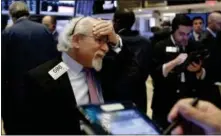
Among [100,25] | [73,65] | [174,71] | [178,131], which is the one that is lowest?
[174,71]

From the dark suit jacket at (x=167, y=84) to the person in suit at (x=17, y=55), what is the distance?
124 cm

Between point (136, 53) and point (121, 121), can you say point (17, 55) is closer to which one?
point (136, 53)

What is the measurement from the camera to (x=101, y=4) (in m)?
7.81

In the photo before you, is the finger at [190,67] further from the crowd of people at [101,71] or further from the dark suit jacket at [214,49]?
the dark suit jacket at [214,49]

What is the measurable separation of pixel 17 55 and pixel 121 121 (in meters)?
2.77

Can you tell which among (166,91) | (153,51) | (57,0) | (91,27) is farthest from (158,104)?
(57,0)

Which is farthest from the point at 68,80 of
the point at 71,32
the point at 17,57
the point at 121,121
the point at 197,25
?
the point at 197,25

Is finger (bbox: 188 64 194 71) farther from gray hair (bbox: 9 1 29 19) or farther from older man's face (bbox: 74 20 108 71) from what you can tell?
gray hair (bbox: 9 1 29 19)

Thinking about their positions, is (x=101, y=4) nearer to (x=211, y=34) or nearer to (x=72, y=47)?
(x=211, y=34)

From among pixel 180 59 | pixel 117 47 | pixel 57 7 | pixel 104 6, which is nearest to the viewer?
pixel 117 47

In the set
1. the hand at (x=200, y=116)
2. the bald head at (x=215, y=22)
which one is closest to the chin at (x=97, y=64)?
the hand at (x=200, y=116)

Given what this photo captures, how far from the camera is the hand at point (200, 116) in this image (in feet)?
2.67

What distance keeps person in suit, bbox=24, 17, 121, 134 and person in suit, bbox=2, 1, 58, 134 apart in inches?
63.1

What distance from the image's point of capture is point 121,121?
3.19 ft
